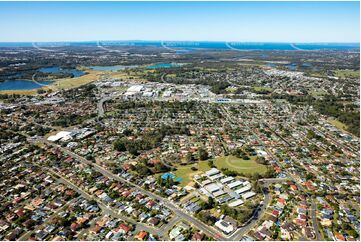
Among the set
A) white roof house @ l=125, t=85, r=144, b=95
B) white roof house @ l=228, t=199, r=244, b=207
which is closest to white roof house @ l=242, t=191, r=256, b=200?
white roof house @ l=228, t=199, r=244, b=207

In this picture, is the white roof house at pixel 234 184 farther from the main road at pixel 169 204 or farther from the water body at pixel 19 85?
the water body at pixel 19 85

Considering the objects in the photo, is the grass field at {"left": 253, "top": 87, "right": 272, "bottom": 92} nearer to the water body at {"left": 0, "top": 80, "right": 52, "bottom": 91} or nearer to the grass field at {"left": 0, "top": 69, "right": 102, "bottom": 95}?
the grass field at {"left": 0, "top": 69, "right": 102, "bottom": 95}

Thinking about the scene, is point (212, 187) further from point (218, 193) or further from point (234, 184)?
point (234, 184)

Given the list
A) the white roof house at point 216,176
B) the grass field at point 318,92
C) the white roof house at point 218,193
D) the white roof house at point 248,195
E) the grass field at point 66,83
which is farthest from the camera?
the grass field at point 66,83

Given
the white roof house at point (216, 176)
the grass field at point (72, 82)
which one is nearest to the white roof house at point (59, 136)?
the white roof house at point (216, 176)

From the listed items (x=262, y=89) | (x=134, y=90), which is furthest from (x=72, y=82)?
(x=262, y=89)

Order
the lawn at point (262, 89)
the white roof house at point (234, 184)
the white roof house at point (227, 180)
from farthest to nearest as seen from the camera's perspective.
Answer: the lawn at point (262, 89)
the white roof house at point (227, 180)
the white roof house at point (234, 184)

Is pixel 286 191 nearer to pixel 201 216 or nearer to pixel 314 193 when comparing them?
pixel 314 193
